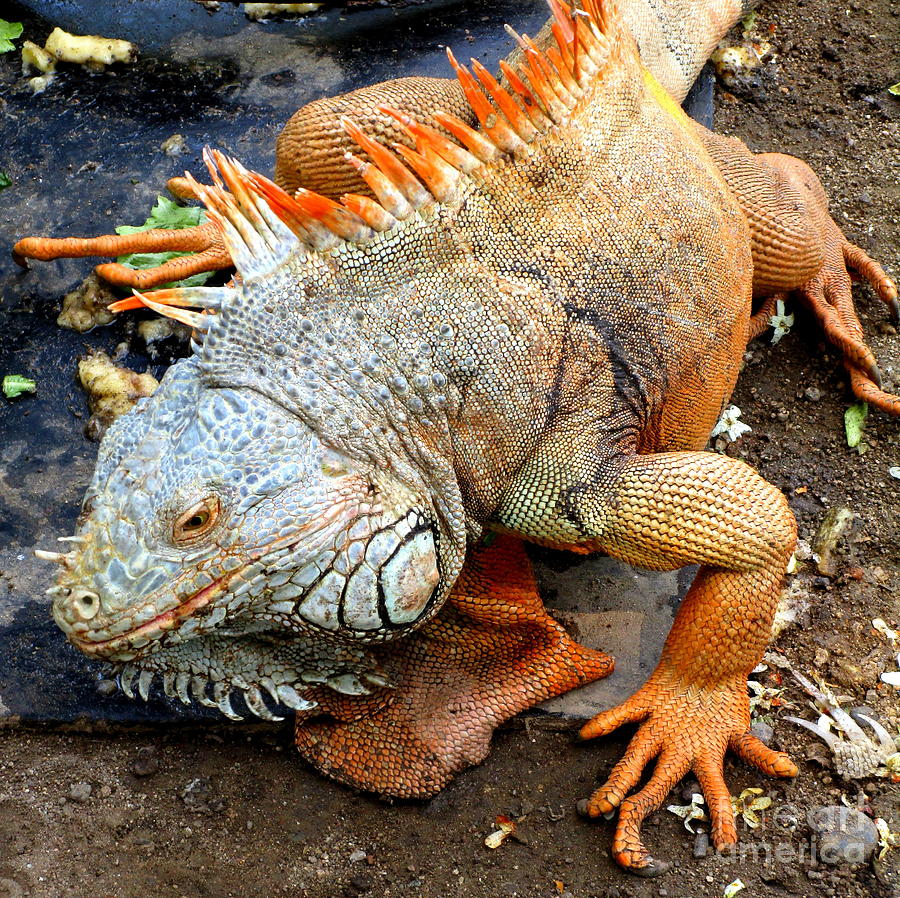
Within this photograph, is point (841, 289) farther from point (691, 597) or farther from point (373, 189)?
point (373, 189)

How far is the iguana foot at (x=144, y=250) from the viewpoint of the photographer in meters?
4.52

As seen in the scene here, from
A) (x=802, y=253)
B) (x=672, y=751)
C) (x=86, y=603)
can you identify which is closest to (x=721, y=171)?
(x=802, y=253)

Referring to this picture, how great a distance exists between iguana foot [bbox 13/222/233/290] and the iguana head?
1.81m

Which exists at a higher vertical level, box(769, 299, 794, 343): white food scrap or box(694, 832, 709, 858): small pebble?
box(769, 299, 794, 343): white food scrap

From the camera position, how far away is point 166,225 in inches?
195

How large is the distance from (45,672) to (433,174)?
2.37 m

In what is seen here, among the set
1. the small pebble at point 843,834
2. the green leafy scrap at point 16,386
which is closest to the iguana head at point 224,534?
the small pebble at point 843,834

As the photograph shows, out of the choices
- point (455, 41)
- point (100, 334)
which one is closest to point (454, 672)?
point (100, 334)

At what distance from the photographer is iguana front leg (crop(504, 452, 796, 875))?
3344 millimetres

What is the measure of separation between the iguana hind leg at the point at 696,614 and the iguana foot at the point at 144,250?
2283mm

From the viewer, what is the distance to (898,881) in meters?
3.27

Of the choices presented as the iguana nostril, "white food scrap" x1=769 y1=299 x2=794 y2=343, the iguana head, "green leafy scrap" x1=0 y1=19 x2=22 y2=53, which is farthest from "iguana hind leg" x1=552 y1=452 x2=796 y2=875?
"green leafy scrap" x1=0 y1=19 x2=22 y2=53

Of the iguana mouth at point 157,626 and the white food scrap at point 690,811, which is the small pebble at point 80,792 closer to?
the iguana mouth at point 157,626

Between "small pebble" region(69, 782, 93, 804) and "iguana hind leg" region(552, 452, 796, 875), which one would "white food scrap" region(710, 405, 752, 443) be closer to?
"iguana hind leg" region(552, 452, 796, 875)
